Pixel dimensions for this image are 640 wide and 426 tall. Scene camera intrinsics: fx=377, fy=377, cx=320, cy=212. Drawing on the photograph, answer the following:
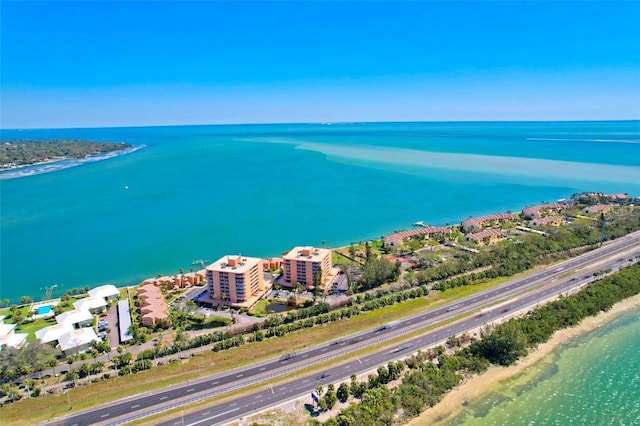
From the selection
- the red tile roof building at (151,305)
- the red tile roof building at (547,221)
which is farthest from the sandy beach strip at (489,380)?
the red tile roof building at (547,221)

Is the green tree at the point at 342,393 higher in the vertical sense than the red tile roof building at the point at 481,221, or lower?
lower

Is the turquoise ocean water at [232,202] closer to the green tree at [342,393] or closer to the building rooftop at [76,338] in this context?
the building rooftop at [76,338]

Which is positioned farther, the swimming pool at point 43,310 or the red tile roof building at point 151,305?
the swimming pool at point 43,310

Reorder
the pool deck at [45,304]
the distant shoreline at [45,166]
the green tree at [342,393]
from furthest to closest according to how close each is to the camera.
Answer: the distant shoreline at [45,166], the pool deck at [45,304], the green tree at [342,393]

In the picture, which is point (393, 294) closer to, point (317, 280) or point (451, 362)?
point (317, 280)

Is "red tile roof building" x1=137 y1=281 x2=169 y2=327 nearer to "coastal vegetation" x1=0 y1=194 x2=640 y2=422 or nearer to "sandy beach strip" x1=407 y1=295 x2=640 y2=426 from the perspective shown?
"coastal vegetation" x1=0 y1=194 x2=640 y2=422

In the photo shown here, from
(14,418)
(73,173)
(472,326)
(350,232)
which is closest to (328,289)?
(472,326)

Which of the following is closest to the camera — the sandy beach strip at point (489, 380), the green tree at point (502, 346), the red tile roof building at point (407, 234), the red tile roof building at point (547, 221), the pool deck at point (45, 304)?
the sandy beach strip at point (489, 380)

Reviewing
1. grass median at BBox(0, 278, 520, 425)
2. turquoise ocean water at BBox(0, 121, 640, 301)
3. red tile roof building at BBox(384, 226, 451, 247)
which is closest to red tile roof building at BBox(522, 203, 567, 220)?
turquoise ocean water at BBox(0, 121, 640, 301)
